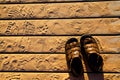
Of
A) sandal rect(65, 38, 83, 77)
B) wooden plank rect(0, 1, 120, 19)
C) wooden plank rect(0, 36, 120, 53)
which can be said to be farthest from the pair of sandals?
wooden plank rect(0, 1, 120, 19)

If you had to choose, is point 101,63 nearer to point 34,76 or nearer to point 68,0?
point 34,76

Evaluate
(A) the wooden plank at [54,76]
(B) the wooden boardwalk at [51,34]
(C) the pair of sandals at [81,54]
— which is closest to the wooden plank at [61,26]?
(B) the wooden boardwalk at [51,34]

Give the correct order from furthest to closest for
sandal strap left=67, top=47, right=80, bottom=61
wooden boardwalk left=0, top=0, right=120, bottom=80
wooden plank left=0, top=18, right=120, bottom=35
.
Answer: wooden plank left=0, top=18, right=120, bottom=35 < wooden boardwalk left=0, top=0, right=120, bottom=80 < sandal strap left=67, top=47, right=80, bottom=61

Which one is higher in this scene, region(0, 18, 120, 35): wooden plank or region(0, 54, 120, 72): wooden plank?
region(0, 18, 120, 35): wooden plank

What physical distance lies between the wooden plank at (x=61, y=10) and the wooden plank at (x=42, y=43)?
10.4 inches

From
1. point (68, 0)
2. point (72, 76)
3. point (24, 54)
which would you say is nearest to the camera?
point (72, 76)

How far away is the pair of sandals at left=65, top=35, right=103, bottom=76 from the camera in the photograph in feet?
7.02

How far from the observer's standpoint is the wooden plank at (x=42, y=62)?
7.25 feet

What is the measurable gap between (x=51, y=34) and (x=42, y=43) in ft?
0.46

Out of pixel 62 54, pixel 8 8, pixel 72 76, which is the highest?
pixel 8 8

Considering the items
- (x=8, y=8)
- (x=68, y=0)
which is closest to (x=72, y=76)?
(x=68, y=0)

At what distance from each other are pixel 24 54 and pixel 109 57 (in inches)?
35.0

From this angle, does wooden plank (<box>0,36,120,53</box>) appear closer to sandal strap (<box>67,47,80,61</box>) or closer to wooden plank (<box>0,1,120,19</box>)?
sandal strap (<box>67,47,80,61</box>)

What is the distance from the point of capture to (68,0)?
2553 millimetres
